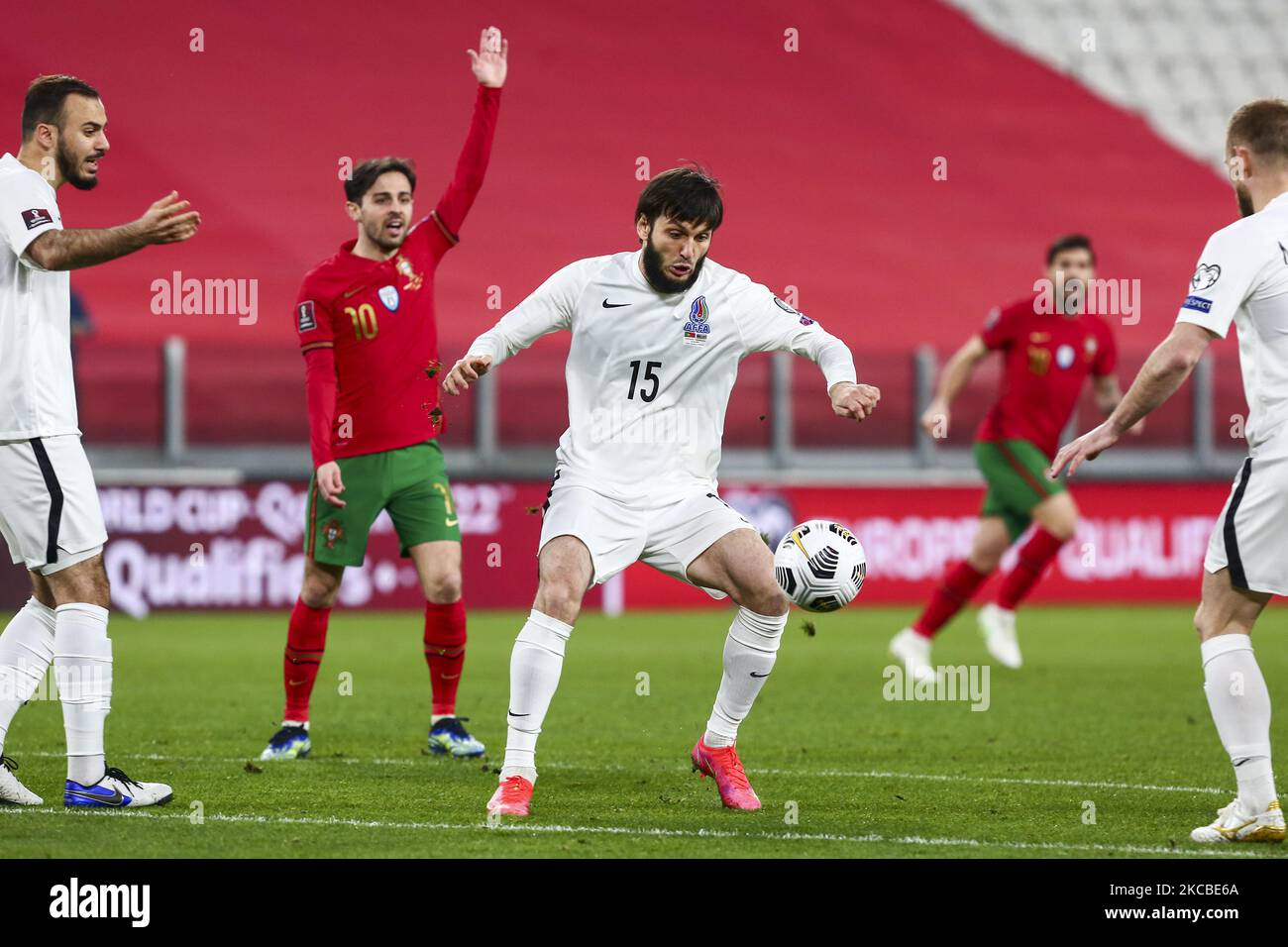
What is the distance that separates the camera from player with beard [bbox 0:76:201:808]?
5.89 m

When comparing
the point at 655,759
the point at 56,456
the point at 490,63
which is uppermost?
the point at 490,63

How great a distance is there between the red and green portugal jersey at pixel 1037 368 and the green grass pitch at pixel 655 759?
1546 mm

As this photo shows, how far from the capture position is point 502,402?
16297 mm

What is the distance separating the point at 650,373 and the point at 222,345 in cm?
1036

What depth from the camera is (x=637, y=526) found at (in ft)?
A: 20.1

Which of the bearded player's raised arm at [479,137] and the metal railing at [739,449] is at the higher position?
the bearded player's raised arm at [479,137]

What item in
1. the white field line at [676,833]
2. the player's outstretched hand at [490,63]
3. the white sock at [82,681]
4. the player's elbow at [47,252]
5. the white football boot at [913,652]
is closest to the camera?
the white field line at [676,833]

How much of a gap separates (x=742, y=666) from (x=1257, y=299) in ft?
6.90

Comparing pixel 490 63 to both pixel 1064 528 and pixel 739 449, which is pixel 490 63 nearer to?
pixel 1064 528

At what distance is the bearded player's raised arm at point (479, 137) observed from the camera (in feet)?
24.0

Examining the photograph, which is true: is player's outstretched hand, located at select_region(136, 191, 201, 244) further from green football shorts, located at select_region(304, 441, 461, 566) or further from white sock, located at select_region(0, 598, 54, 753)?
green football shorts, located at select_region(304, 441, 461, 566)

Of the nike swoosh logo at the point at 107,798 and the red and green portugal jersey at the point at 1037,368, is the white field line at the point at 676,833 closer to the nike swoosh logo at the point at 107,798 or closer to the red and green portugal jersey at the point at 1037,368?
the nike swoosh logo at the point at 107,798

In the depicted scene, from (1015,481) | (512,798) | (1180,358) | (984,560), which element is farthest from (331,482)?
(1015,481)

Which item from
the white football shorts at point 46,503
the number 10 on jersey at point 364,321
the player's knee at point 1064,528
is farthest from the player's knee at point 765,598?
the player's knee at point 1064,528
